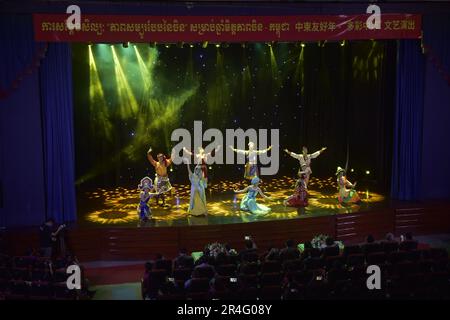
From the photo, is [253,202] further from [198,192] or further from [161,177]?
[161,177]

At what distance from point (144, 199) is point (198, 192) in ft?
3.62

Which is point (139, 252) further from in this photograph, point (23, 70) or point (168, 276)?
point (23, 70)

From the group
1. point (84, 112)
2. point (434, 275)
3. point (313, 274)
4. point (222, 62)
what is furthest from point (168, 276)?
point (222, 62)

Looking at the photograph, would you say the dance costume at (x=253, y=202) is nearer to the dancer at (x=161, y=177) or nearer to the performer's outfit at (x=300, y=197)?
the performer's outfit at (x=300, y=197)

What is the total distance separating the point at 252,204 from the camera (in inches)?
487

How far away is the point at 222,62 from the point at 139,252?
602 cm

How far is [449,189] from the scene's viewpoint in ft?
44.0

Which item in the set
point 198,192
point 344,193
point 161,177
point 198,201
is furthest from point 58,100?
point 344,193

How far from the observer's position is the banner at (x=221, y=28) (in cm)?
1116

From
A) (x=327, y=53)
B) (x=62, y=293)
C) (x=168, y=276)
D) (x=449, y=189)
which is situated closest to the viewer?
(x=62, y=293)

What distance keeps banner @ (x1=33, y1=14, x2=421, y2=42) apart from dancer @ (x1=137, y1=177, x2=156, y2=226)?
278cm

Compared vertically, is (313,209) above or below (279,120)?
below

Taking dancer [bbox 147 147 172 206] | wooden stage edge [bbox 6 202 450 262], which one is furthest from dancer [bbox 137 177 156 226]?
dancer [bbox 147 147 172 206]

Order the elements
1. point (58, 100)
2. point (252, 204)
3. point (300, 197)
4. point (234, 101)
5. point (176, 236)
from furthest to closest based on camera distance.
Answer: point (234, 101), point (300, 197), point (252, 204), point (58, 100), point (176, 236)
